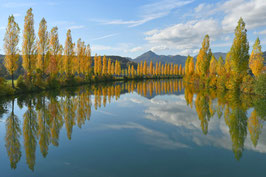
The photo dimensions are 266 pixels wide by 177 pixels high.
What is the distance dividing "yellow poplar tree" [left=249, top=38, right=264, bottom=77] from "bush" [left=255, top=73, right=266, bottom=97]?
8654mm

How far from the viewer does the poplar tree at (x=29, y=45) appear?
2548 cm

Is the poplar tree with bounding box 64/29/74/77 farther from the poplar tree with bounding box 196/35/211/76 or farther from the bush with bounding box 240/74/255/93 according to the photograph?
the bush with bounding box 240/74/255/93

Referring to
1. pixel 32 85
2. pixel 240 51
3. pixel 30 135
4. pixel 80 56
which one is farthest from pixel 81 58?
pixel 30 135

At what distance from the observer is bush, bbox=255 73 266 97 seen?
18.6 m

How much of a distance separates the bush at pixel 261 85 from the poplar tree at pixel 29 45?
27.3 m

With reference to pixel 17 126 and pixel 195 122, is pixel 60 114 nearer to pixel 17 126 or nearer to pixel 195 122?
pixel 17 126

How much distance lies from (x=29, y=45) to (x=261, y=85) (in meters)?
28.7

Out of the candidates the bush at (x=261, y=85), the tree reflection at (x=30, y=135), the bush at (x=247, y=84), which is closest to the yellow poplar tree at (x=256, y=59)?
the bush at (x=247, y=84)

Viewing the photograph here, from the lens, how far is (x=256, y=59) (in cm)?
2727

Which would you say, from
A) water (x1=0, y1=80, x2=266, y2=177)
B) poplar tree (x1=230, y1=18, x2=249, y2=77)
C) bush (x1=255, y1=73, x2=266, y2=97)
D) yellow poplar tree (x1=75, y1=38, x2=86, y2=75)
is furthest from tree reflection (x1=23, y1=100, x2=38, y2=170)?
yellow poplar tree (x1=75, y1=38, x2=86, y2=75)

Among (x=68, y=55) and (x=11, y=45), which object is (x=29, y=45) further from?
(x=68, y=55)

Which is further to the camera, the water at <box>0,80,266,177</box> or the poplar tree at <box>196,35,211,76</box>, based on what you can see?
the poplar tree at <box>196,35,211,76</box>

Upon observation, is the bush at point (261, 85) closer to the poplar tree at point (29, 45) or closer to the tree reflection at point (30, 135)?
the tree reflection at point (30, 135)

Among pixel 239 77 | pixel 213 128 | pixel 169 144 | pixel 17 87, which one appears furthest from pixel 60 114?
pixel 239 77
